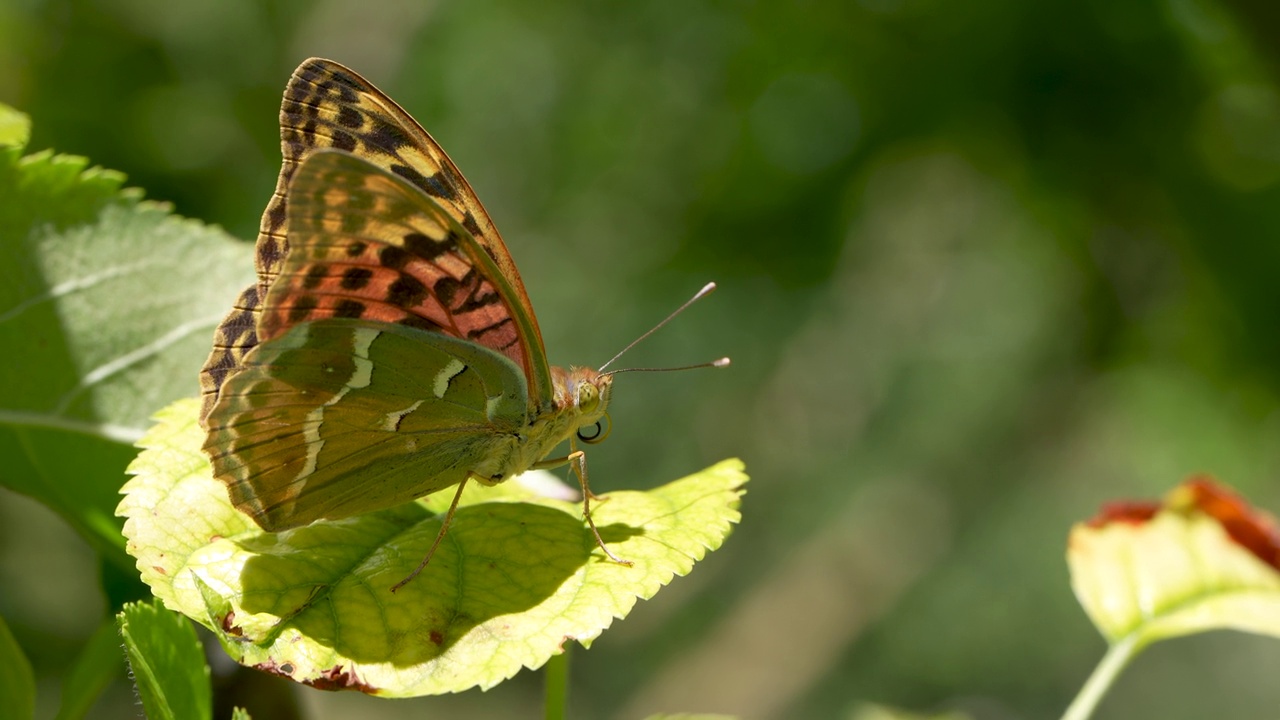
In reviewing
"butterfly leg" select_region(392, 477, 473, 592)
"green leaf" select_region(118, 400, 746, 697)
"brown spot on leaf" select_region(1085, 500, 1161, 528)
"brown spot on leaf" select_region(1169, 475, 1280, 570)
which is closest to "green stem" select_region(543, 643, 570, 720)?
"green leaf" select_region(118, 400, 746, 697)

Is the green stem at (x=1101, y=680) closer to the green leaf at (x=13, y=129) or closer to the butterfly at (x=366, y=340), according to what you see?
the butterfly at (x=366, y=340)

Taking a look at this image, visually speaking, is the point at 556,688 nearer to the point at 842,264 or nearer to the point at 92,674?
the point at 92,674

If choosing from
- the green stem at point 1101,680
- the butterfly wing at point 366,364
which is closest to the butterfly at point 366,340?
the butterfly wing at point 366,364

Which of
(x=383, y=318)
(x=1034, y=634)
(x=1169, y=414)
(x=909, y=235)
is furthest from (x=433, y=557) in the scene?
(x=1034, y=634)

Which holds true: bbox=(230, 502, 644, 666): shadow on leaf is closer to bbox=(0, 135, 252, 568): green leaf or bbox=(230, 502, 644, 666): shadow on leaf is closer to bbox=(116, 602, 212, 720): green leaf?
bbox=(116, 602, 212, 720): green leaf

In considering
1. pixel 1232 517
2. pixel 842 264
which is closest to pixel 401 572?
pixel 1232 517
